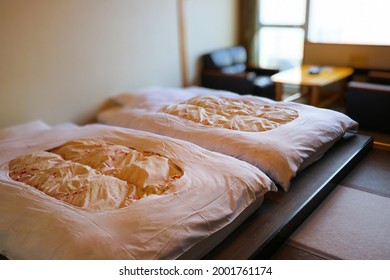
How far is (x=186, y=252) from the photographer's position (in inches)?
63.2

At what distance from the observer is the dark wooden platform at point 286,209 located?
1.77 m

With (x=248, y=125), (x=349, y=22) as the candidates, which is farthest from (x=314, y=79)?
(x=248, y=125)

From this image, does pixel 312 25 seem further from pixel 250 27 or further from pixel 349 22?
pixel 250 27

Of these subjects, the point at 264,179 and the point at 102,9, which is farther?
the point at 102,9

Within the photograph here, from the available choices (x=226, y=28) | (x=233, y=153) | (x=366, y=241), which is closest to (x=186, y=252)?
(x=233, y=153)

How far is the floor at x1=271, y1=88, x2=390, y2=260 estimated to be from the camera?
76.3 inches

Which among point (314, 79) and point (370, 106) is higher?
point (314, 79)

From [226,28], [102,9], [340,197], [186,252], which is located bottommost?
[340,197]

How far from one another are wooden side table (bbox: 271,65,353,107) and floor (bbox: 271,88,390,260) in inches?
56.8

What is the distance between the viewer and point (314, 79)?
420 cm

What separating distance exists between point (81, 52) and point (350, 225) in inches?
111

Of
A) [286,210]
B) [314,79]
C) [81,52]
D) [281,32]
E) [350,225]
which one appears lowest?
[350,225]

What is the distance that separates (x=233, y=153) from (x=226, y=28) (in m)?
3.53

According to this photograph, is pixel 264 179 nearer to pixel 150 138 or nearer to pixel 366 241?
pixel 366 241
